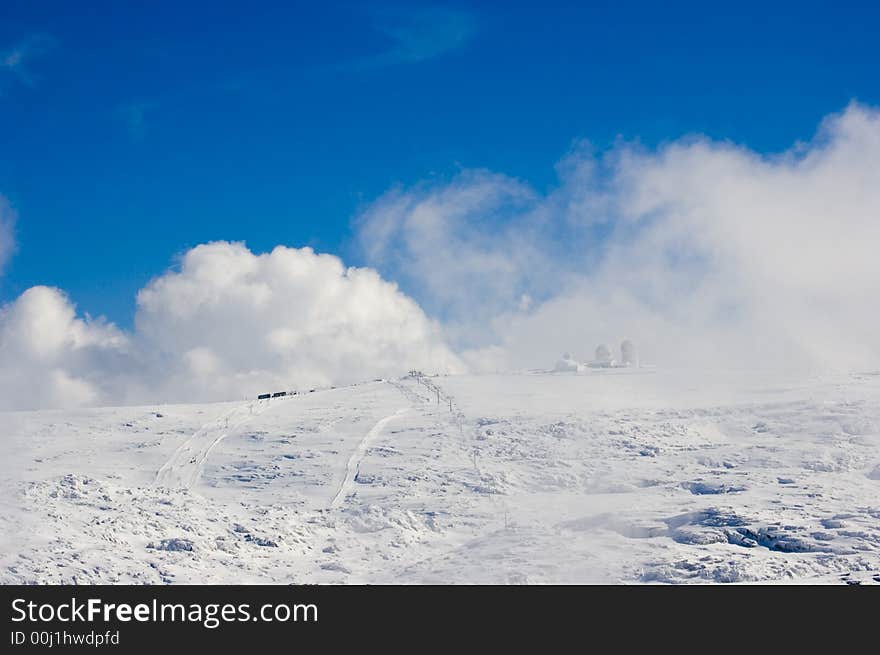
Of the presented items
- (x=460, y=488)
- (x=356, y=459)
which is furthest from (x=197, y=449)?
(x=460, y=488)

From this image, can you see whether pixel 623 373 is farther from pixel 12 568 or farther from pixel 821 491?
pixel 12 568

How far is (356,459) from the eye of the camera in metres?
77.3

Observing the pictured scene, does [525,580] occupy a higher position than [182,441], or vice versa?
[182,441]

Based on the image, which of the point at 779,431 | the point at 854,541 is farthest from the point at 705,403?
the point at 854,541

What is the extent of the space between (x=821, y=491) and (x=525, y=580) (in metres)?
30.6

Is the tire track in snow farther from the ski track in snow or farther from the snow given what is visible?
the ski track in snow

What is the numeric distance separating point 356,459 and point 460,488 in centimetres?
1262

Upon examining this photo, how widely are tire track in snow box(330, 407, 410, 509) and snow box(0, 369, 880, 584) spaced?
0.27 m

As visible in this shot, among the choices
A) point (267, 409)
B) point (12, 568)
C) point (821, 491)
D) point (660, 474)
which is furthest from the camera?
point (267, 409)

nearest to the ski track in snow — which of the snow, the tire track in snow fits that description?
the snow

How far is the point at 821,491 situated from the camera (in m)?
63.3

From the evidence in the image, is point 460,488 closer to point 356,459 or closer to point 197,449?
point 356,459

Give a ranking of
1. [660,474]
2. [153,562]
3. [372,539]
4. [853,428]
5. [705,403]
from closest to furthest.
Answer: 1. [153,562]
2. [372,539]
3. [660,474]
4. [853,428]
5. [705,403]
